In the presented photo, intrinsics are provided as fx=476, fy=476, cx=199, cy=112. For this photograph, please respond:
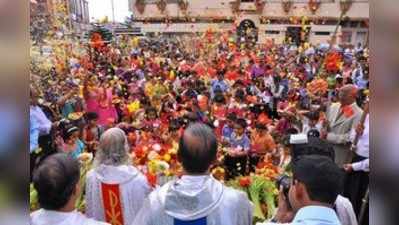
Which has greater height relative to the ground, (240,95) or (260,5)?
(260,5)

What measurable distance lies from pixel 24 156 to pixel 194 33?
2330 cm

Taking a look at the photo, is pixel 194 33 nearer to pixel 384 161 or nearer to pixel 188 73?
pixel 188 73

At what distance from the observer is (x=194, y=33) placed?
79.0ft

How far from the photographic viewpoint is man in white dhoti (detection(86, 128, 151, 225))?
2648 millimetres

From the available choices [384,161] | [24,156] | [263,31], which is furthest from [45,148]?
[263,31]

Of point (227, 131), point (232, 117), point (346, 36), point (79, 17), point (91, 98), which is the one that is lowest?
point (227, 131)

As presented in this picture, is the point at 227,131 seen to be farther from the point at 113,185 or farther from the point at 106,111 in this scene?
the point at 113,185

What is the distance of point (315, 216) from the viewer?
1.51 m

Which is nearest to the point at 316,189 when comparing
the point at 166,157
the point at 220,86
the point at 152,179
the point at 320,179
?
the point at 320,179

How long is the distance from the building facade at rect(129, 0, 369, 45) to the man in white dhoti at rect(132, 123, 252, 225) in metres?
20.9

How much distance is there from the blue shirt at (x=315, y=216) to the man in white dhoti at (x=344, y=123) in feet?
9.40

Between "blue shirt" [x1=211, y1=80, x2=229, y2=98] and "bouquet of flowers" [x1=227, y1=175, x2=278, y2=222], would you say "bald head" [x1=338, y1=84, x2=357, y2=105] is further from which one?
"blue shirt" [x1=211, y1=80, x2=229, y2=98]

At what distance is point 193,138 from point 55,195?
0.58 meters

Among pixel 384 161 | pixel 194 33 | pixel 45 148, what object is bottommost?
pixel 45 148
